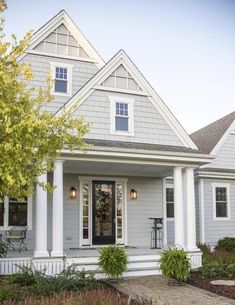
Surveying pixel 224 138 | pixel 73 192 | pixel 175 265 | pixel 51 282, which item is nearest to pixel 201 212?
pixel 224 138

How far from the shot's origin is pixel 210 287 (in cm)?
937

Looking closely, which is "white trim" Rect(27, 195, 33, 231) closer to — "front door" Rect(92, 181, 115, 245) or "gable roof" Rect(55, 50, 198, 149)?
"front door" Rect(92, 181, 115, 245)

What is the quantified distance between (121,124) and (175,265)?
493cm

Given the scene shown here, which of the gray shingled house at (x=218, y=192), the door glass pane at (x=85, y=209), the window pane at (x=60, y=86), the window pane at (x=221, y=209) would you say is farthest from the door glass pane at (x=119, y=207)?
the window pane at (x=221, y=209)

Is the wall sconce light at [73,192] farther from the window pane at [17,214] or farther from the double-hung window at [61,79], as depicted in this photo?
the double-hung window at [61,79]

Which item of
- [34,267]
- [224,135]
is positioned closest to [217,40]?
[224,135]

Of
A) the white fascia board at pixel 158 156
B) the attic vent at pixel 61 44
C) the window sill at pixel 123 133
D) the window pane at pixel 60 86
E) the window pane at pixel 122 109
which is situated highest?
the attic vent at pixel 61 44

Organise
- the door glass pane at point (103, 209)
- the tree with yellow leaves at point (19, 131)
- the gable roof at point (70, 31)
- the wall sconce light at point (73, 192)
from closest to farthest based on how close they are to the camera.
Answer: the tree with yellow leaves at point (19, 131) → the wall sconce light at point (73, 192) → the gable roof at point (70, 31) → the door glass pane at point (103, 209)

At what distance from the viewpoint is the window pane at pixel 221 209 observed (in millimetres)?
17234

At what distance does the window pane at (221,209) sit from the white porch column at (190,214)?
5180 millimetres

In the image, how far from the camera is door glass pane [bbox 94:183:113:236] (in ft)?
47.9

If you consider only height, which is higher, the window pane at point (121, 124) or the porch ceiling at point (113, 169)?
the window pane at point (121, 124)

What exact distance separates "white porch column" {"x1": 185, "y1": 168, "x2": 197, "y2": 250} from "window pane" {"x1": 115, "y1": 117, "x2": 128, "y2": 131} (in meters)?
2.53

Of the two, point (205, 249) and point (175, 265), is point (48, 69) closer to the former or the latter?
point (175, 265)
